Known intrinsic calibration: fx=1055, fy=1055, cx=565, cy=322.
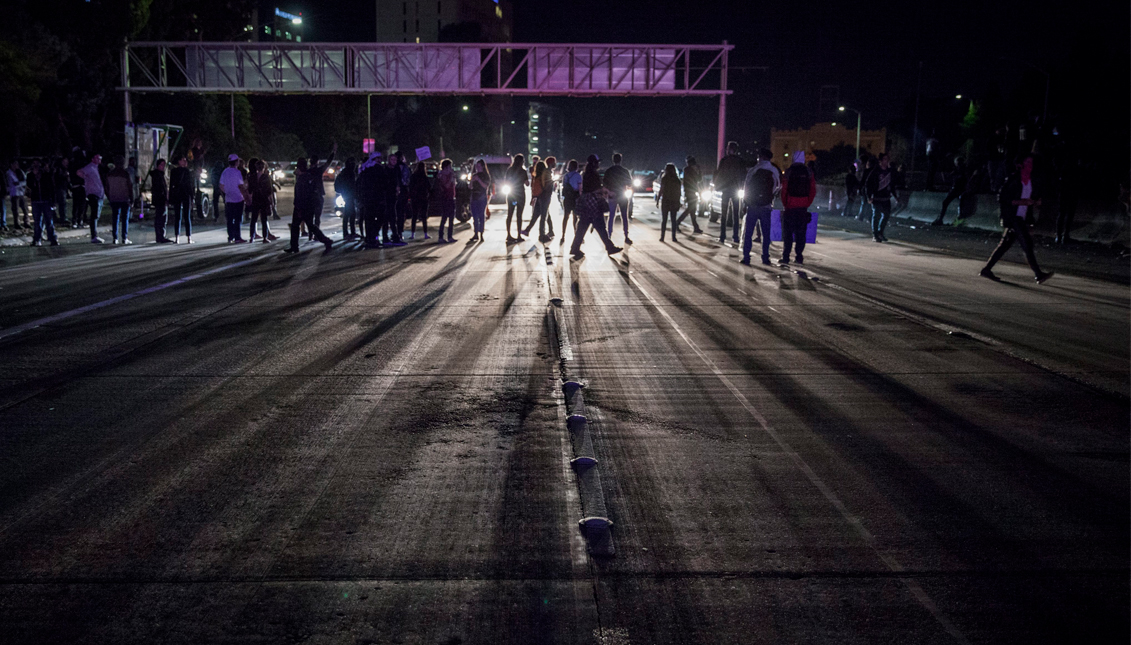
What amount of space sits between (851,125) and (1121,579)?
139 m

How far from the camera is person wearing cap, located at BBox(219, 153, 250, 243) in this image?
21391 mm

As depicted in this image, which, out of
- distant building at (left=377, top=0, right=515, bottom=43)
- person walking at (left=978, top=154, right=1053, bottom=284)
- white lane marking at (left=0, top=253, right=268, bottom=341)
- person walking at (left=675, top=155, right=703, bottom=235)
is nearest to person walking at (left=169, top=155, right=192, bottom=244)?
white lane marking at (left=0, top=253, right=268, bottom=341)

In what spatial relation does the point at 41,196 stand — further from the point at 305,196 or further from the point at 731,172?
the point at 731,172

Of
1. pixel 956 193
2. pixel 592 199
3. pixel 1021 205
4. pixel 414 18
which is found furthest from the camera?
pixel 414 18

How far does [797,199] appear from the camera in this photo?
17016mm

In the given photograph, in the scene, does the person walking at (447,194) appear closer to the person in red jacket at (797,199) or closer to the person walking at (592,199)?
the person walking at (592,199)

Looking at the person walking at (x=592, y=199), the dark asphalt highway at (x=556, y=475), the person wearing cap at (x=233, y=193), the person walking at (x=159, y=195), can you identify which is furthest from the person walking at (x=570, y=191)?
the dark asphalt highway at (x=556, y=475)

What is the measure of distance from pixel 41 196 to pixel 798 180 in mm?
14511

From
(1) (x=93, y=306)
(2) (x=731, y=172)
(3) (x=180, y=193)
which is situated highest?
(2) (x=731, y=172)

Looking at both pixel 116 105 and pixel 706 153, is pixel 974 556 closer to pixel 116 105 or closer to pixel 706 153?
pixel 116 105

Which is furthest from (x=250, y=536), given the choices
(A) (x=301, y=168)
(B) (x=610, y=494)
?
(A) (x=301, y=168)

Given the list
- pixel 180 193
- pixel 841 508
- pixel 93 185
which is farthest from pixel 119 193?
pixel 841 508

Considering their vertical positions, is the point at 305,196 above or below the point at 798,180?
below

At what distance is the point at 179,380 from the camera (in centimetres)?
798
